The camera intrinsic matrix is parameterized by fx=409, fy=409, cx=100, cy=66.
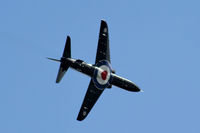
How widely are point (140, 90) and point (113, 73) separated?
816 centimetres

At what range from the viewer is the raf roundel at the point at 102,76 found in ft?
337

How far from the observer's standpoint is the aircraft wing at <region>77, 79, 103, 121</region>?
103m

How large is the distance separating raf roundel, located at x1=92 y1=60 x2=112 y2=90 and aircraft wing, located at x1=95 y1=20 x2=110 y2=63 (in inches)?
73.0

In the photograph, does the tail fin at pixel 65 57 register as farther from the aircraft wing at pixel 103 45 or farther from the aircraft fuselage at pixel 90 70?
the aircraft wing at pixel 103 45

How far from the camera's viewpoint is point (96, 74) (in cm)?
10231

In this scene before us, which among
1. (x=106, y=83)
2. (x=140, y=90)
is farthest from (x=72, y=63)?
(x=140, y=90)

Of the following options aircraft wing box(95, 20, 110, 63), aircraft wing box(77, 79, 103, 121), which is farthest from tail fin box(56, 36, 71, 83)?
aircraft wing box(95, 20, 110, 63)

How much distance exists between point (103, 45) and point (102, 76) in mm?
8211

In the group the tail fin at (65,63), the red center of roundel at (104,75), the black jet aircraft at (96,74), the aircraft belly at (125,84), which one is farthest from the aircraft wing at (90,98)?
the tail fin at (65,63)

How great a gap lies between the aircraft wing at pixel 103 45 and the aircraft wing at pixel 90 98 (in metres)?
7.13

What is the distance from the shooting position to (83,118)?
337 ft

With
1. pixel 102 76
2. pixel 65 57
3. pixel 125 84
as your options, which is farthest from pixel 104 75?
pixel 65 57

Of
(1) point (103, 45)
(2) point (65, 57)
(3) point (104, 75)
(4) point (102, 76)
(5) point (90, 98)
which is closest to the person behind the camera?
(2) point (65, 57)

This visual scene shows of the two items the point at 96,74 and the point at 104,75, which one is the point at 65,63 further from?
the point at 104,75
